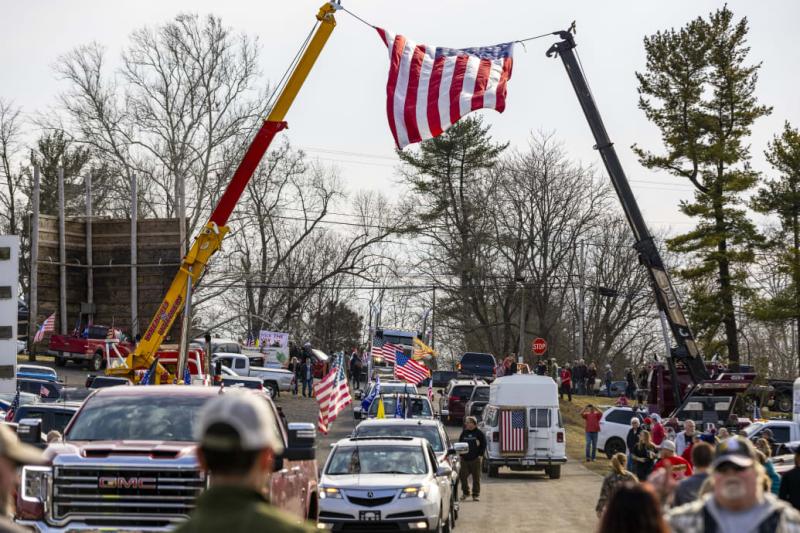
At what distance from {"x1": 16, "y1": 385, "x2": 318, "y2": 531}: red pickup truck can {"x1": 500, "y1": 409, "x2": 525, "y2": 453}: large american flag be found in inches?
844

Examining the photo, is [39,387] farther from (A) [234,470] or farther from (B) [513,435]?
(A) [234,470]

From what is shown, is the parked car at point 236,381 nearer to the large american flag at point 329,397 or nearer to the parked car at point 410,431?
the large american flag at point 329,397

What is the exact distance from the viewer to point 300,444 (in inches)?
472

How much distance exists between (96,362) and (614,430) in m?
23.8

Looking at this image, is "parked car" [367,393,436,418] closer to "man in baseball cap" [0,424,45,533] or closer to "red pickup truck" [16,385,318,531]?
"red pickup truck" [16,385,318,531]

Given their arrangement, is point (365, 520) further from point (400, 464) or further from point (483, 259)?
point (483, 259)

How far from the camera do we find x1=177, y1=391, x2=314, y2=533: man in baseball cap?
433 centimetres

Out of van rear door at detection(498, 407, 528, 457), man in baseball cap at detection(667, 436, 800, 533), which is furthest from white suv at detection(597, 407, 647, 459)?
man in baseball cap at detection(667, 436, 800, 533)

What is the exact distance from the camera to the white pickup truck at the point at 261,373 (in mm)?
52344

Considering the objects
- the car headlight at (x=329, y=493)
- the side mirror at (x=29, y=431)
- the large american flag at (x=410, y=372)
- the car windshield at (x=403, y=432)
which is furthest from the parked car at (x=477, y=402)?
the side mirror at (x=29, y=431)

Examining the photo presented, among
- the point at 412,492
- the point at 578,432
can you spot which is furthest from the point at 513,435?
the point at 412,492

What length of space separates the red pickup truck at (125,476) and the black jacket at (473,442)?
572 inches

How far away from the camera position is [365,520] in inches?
699

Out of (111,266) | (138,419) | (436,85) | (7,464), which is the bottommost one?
(138,419)
